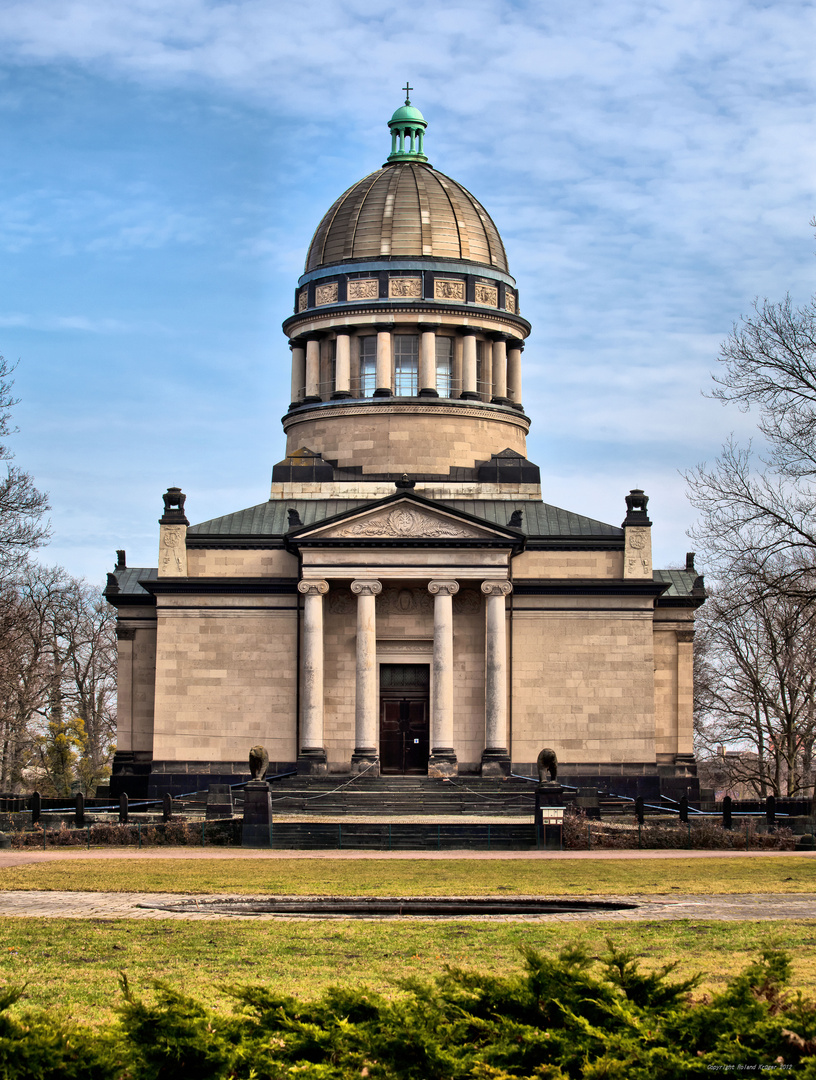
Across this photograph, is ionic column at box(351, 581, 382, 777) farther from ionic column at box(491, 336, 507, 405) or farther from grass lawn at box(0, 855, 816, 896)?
grass lawn at box(0, 855, 816, 896)

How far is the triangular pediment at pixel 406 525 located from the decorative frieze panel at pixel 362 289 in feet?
46.8

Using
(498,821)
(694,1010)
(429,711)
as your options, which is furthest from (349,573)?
(694,1010)

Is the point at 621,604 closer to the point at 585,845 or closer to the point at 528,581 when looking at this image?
the point at 528,581

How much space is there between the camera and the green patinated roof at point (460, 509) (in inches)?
2255

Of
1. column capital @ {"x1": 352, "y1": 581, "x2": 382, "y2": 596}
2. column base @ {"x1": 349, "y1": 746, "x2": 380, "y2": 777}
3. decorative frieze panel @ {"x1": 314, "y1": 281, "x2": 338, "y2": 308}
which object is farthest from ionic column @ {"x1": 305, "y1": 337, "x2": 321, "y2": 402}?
column base @ {"x1": 349, "y1": 746, "x2": 380, "y2": 777}

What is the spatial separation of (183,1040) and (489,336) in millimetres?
57047

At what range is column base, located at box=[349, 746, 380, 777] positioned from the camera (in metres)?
51.0

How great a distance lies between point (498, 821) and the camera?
40062 millimetres

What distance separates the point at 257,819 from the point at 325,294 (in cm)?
3198

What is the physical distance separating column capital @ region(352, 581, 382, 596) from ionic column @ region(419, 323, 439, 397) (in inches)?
503

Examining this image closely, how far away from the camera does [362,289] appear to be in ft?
209

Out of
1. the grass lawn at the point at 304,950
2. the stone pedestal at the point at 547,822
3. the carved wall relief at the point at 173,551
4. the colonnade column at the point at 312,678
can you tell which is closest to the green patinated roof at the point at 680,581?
the colonnade column at the point at 312,678

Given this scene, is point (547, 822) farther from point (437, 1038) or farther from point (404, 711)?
point (437, 1038)

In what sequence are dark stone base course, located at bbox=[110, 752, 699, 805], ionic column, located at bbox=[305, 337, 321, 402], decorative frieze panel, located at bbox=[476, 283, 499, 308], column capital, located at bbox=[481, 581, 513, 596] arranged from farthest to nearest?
1. decorative frieze panel, located at bbox=[476, 283, 499, 308]
2. ionic column, located at bbox=[305, 337, 321, 402]
3. dark stone base course, located at bbox=[110, 752, 699, 805]
4. column capital, located at bbox=[481, 581, 513, 596]
